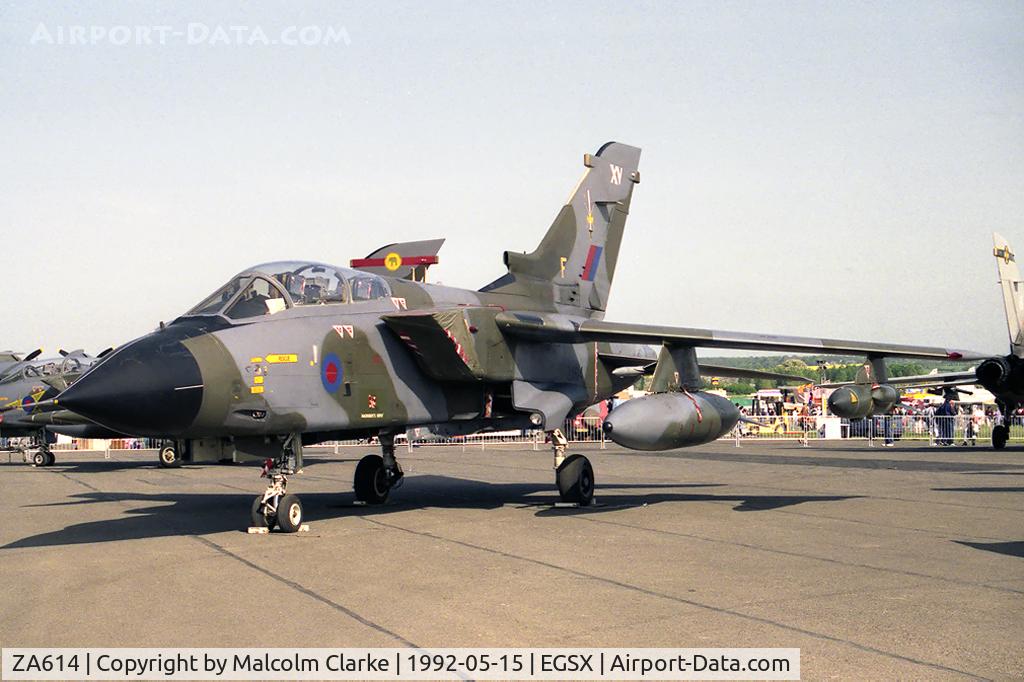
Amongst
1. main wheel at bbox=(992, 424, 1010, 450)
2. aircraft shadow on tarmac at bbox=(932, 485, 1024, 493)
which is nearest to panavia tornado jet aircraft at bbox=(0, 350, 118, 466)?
aircraft shadow on tarmac at bbox=(932, 485, 1024, 493)

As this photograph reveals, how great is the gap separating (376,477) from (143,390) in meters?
5.78

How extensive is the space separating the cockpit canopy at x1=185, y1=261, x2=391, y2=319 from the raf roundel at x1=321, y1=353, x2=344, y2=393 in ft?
2.38

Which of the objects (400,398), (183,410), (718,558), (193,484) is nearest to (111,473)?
(193,484)

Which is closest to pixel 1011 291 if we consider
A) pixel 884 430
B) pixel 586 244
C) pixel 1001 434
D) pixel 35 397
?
pixel 1001 434

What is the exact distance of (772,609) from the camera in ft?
23.0

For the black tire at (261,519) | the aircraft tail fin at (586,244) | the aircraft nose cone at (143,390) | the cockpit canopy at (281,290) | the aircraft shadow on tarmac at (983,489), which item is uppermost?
the aircraft tail fin at (586,244)

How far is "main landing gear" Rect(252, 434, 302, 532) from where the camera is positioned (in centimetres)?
1129

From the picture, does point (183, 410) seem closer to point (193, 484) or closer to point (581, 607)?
point (581, 607)

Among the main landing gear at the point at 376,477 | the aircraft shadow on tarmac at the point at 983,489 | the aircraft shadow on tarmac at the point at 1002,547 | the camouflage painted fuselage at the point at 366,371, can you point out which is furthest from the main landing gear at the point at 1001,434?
the main landing gear at the point at 376,477

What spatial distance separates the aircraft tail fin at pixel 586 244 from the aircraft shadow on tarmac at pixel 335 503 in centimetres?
339

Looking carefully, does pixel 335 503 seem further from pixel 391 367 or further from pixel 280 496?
pixel 280 496

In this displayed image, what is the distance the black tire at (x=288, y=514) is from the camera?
11203 mm

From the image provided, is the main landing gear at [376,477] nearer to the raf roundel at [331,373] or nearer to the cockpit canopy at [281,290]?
the raf roundel at [331,373]

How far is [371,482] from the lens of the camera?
584 inches
